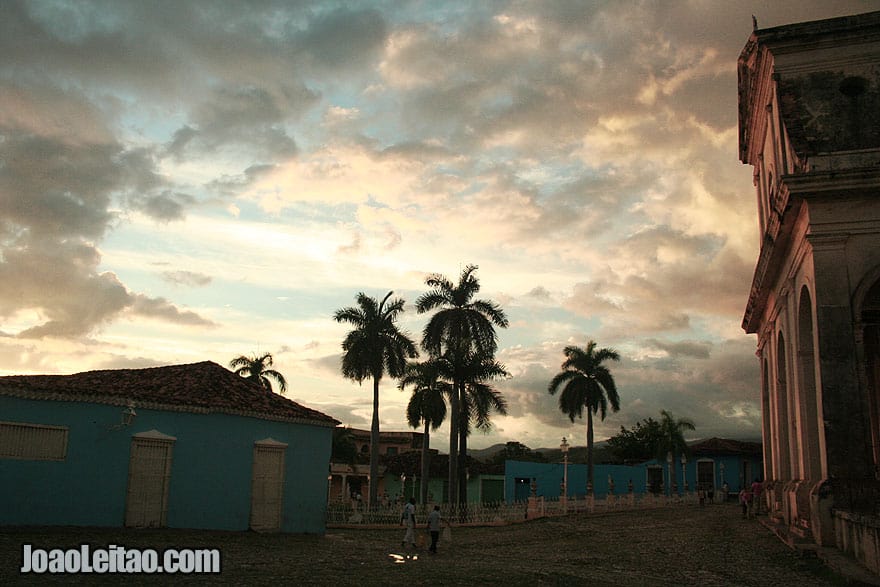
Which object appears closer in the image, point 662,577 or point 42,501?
point 662,577

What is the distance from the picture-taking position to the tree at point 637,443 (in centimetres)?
6625

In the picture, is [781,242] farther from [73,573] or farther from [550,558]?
[73,573]

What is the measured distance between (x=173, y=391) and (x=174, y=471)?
222 centimetres

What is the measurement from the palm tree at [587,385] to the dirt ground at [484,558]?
2389cm

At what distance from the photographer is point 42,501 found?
17.0 metres

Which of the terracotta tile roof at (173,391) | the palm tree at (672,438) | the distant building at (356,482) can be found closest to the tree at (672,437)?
the palm tree at (672,438)

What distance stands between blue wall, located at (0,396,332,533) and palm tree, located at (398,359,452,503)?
12887 millimetres

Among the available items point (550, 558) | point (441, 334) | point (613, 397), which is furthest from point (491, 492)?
point (550, 558)

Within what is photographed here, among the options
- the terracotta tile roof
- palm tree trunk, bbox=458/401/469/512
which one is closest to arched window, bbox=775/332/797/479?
the terracotta tile roof

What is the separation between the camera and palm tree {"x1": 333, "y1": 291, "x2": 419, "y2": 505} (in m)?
38.3

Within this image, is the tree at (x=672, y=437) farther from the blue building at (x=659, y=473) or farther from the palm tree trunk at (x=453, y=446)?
the palm tree trunk at (x=453, y=446)

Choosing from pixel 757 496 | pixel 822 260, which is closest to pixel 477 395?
pixel 757 496

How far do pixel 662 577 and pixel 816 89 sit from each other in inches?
468

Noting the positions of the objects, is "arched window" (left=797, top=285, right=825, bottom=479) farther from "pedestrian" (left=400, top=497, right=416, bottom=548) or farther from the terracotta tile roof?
the terracotta tile roof
